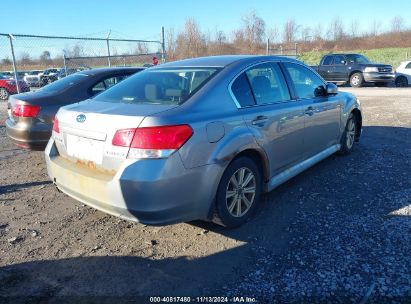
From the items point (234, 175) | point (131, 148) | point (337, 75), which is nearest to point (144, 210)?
point (131, 148)

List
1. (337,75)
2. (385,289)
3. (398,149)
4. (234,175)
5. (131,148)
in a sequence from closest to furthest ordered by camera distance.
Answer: (385,289) < (131,148) < (234,175) < (398,149) < (337,75)

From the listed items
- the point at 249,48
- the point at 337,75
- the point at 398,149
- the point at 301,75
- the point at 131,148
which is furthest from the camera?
the point at 249,48

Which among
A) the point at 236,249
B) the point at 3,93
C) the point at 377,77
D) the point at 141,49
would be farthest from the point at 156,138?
the point at 377,77

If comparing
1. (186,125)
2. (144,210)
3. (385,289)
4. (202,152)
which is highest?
(186,125)

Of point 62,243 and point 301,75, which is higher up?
point 301,75

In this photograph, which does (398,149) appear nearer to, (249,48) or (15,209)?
(15,209)

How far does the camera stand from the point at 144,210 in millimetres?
2855

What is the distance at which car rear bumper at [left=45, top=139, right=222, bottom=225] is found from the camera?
2787 millimetres

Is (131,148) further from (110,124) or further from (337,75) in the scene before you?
(337,75)

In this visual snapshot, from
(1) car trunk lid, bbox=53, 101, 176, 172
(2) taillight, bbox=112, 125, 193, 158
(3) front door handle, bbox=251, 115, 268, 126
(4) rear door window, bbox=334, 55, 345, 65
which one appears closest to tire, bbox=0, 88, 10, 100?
(1) car trunk lid, bbox=53, 101, 176, 172

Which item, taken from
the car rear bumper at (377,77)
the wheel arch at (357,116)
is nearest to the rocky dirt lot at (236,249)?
the wheel arch at (357,116)

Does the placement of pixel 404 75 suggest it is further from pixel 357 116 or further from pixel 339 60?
pixel 357 116

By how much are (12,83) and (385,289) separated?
1940cm

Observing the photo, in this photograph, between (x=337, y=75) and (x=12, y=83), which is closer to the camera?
(x=12, y=83)
